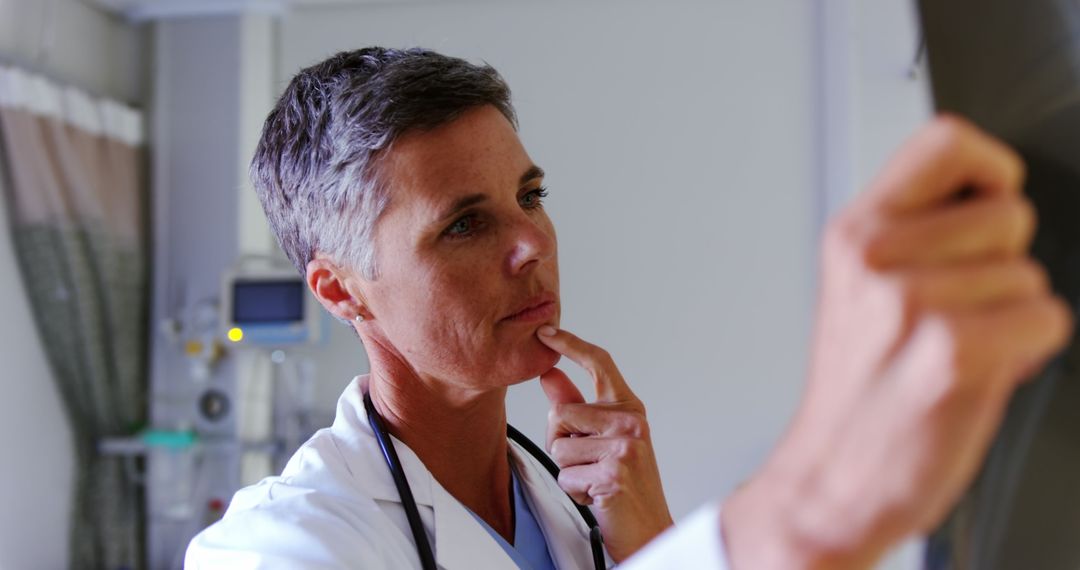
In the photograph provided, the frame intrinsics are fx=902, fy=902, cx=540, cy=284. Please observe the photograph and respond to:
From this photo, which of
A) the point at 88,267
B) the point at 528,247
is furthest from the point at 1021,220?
the point at 88,267

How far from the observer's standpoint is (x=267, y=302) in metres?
3.46

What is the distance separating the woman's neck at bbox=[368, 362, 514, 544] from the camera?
1150 mm

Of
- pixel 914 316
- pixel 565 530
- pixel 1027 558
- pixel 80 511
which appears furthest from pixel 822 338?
pixel 80 511

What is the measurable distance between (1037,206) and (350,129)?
776mm

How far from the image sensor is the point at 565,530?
1179mm

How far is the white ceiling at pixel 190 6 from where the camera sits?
3695 mm

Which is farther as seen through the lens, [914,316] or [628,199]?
[628,199]

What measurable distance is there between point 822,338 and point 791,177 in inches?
124

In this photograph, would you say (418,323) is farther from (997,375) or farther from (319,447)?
(997,375)

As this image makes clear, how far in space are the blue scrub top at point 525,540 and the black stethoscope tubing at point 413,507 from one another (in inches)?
2.4

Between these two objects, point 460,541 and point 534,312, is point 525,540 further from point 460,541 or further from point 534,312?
point 534,312

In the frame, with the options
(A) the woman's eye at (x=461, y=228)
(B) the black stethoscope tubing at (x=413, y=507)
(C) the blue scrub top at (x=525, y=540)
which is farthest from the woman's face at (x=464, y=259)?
(C) the blue scrub top at (x=525, y=540)

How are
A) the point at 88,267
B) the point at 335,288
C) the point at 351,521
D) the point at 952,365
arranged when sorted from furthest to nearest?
the point at 88,267 < the point at 335,288 < the point at 351,521 < the point at 952,365

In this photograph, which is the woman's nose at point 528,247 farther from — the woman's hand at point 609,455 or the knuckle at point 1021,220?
the knuckle at point 1021,220
